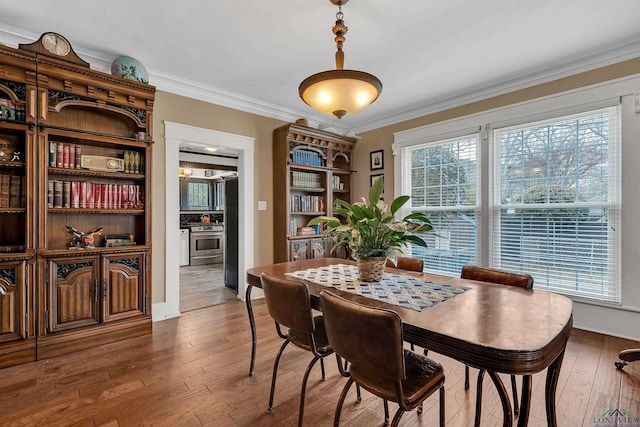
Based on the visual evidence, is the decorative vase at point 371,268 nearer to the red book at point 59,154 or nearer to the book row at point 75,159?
the book row at point 75,159

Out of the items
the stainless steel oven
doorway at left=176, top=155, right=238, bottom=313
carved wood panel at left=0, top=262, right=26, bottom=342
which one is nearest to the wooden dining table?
carved wood panel at left=0, top=262, right=26, bottom=342

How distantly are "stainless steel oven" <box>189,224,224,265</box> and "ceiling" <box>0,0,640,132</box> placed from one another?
13.8 feet

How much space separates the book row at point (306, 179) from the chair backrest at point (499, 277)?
272cm

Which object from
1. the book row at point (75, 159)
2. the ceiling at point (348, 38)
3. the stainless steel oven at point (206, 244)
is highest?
the ceiling at point (348, 38)

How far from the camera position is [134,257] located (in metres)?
2.86

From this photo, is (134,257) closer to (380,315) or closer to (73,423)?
(73,423)

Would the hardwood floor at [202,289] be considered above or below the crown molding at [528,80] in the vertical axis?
below

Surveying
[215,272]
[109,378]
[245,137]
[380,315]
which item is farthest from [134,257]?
[215,272]

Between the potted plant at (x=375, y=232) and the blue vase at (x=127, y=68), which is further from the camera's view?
the blue vase at (x=127, y=68)

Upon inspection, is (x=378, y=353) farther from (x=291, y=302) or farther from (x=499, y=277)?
(x=499, y=277)

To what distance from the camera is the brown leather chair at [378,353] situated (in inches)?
42.6

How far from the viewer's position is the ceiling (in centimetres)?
221

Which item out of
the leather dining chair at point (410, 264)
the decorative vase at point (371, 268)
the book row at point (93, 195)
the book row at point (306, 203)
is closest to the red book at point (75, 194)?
the book row at point (93, 195)

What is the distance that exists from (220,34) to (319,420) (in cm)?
293
